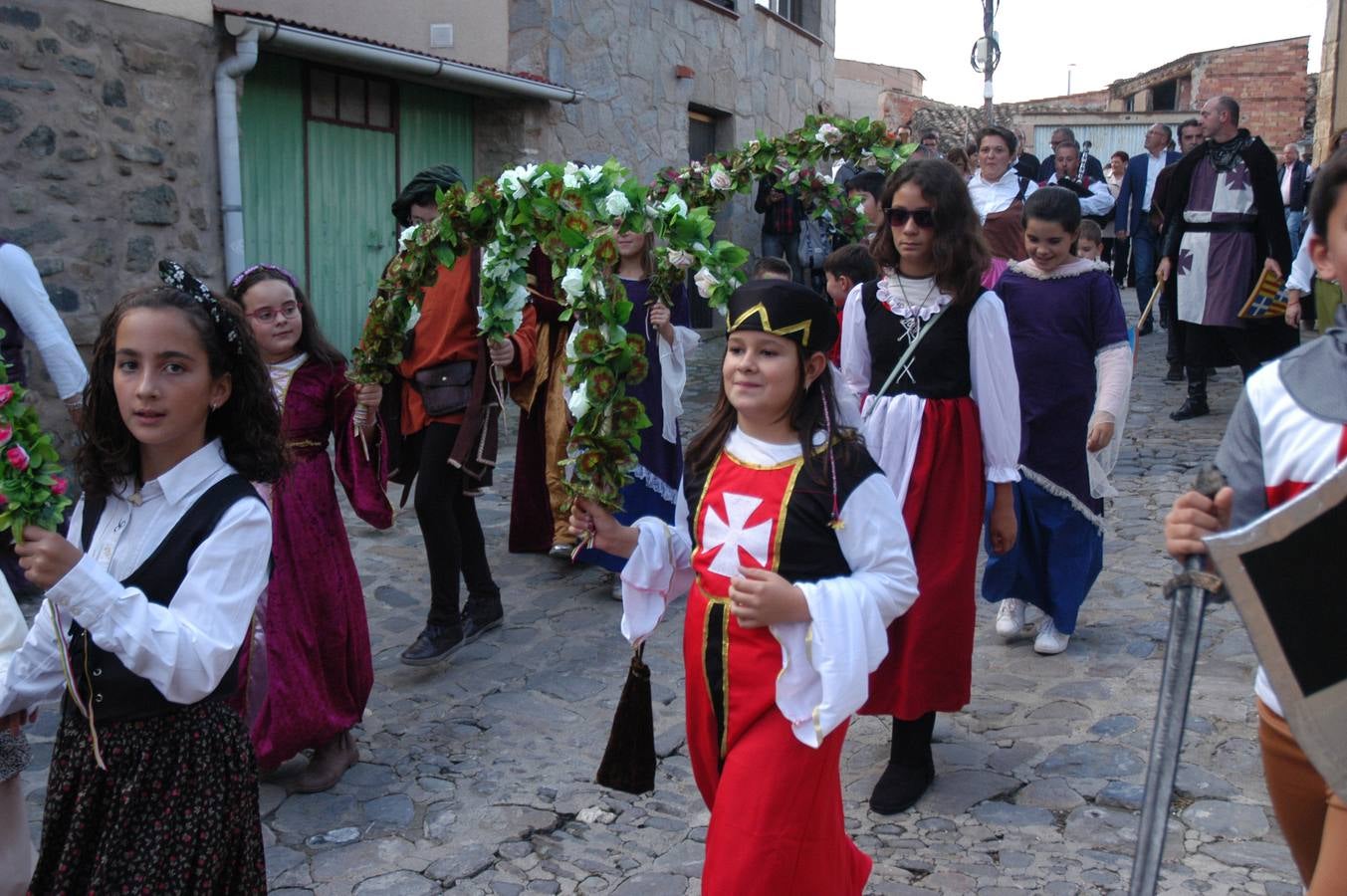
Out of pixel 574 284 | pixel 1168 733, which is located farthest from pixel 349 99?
pixel 1168 733

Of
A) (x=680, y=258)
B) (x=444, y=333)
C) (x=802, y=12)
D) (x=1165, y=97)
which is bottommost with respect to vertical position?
(x=444, y=333)

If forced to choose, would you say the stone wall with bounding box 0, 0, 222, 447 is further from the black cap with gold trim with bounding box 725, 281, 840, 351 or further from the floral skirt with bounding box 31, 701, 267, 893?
the black cap with gold trim with bounding box 725, 281, 840, 351

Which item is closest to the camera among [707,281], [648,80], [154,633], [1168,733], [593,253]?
[1168,733]

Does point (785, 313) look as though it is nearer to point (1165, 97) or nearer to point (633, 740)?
point (633, 740)

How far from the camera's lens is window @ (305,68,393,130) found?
10195 mm

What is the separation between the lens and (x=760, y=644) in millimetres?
2855

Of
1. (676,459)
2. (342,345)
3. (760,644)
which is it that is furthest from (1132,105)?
(760,644)

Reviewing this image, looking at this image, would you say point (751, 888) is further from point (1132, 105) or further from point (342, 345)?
point (1132, 105)

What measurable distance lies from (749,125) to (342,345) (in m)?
7.17

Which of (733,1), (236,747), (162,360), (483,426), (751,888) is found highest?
(733,1)

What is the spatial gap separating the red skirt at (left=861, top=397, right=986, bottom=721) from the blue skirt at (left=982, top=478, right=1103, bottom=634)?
1.33m

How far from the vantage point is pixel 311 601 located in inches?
164

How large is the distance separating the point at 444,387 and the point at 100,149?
144 inches

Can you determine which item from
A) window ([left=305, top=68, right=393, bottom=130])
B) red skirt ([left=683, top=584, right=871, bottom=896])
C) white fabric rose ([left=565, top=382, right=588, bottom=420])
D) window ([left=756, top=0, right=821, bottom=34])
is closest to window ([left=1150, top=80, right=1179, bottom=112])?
window ([left=756, top=0, right=821, bottom=34])
